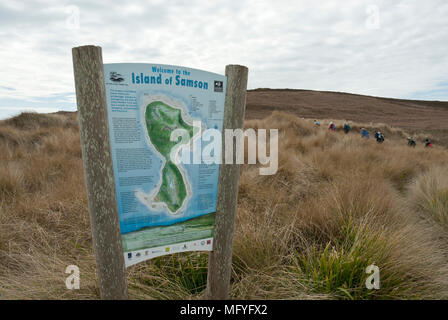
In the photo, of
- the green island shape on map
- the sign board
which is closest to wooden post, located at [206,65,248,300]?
the sign board

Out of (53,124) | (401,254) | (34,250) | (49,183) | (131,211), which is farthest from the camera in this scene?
(53,124)

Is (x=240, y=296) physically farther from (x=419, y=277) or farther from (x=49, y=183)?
(x=49, y=183)

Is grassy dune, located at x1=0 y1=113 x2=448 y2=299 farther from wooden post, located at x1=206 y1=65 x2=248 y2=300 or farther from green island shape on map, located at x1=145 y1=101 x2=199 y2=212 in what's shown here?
green island shape on map, located at x1=145 y1=101 x2=199 y2=212

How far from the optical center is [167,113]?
1835 millimetres

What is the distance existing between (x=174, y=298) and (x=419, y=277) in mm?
2183

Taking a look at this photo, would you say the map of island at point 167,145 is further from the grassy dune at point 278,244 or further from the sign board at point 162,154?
the grassy dune at point 278,244

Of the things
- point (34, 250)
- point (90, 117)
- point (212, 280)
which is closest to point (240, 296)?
point (212, 280)

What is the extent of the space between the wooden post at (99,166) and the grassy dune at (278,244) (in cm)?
62

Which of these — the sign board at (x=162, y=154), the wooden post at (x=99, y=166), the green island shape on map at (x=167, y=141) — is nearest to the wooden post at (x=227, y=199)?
the sign board at (x=162, y=154)

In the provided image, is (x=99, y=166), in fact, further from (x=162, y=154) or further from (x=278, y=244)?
(x=278, y=244)

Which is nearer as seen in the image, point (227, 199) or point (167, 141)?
point (167, 141)

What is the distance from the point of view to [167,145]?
188cm

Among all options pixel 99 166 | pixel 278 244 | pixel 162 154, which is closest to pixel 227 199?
pixel 162 154

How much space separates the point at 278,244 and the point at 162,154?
1716 mm
